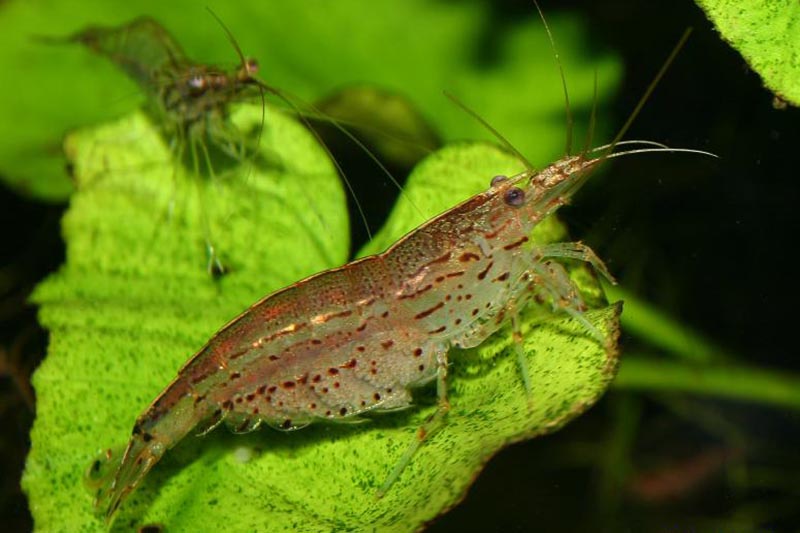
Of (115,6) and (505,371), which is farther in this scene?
(115,6)

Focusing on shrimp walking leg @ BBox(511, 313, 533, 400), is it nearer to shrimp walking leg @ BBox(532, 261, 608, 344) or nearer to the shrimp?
shrimp walking leg @ BBox(532, 261, 608, 344)

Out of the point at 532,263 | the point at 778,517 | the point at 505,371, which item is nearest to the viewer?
the point at 505,371

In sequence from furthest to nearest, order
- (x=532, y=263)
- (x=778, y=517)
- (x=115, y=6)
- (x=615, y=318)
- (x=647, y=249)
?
1. (x=115, y=6)
2. (x=647, y=249)
3. (x=778, y=517)
4. (x=532, y=263)
5. (x=615, y=318)

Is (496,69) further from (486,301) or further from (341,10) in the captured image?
(486,301)

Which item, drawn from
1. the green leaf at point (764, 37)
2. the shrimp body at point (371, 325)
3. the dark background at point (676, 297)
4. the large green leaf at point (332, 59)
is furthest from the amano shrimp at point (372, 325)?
the large green leaf at point (332, 59)

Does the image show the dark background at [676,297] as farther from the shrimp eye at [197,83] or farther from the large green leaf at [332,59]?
the shrimp eye at [197,83]

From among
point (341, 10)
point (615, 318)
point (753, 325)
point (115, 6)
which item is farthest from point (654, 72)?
point (115, 6)

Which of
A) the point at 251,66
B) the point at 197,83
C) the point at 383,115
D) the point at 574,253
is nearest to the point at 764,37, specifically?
the point at 574,253
